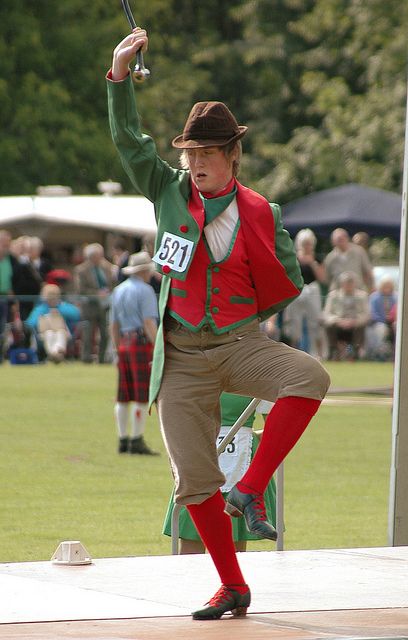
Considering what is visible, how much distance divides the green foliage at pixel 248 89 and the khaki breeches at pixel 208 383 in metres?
35.3

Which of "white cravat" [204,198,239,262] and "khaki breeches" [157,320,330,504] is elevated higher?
"white cravat" [204,198,239,262]

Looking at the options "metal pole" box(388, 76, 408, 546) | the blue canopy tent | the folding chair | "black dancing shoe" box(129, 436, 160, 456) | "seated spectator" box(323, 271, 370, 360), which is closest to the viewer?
the folding chair

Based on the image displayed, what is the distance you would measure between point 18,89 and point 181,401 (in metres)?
38.9

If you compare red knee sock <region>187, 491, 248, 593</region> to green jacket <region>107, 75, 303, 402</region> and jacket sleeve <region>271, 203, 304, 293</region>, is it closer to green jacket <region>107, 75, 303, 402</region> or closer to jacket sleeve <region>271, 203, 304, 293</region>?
green jacket <region>107, 75, 303, 402</region>

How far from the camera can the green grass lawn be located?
10424mm

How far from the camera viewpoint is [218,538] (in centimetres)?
635

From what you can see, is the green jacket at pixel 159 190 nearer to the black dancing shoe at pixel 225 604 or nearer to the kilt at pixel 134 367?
the black dancing shoe at pixel 225 604

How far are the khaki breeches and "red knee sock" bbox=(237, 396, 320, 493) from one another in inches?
1.6

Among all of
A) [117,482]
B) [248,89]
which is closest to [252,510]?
[117,482]

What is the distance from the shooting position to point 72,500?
12.0m

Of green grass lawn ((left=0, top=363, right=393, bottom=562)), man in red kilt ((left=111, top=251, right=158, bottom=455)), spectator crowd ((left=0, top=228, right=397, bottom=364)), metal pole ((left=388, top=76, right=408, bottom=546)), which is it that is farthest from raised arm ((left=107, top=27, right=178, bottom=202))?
spectator crowd ((left=0, top=228, right=397, bottom=364))

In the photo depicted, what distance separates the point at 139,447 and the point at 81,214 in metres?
16.6

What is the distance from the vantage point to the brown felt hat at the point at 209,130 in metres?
6.39

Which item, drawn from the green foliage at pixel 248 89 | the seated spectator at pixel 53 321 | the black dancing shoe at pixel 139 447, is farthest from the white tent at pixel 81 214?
the black dancing shoe at pixel 139 447
